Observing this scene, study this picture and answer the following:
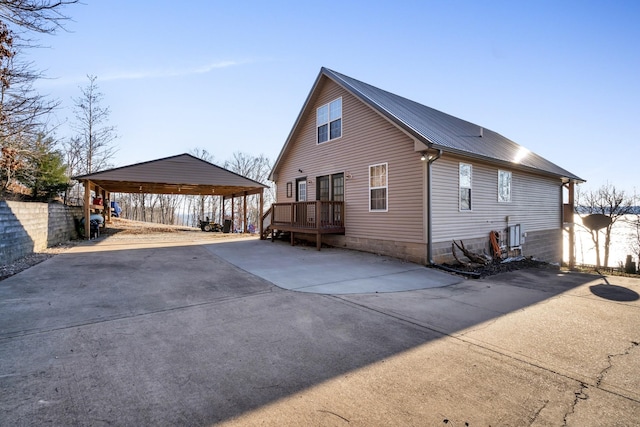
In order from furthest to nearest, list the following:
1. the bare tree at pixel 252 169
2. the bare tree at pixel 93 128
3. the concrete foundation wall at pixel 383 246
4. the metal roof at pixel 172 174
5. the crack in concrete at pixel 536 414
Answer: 1. the bare tree at pixel 252 169
2. the bare tree at pixel 93 128
3. the metal roof at pixel 172 174
4. the concrete foundation wall at pixel 383 246
5. the crack in concrete at pixel 536 414

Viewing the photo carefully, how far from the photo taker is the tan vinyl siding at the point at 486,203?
900cm

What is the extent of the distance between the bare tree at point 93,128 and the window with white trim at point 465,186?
2693 cm

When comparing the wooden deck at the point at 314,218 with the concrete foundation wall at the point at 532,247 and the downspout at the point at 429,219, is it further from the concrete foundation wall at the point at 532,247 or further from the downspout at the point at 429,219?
the concrete foundation wall at the point at 532,247

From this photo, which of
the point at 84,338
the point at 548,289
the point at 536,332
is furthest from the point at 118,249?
the point at 548,289

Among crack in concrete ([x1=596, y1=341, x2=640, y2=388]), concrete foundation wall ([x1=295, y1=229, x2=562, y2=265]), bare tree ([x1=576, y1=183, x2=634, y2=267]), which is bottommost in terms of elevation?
crack in concrete ([x1=596, y1=341, x2=640, y2=388])

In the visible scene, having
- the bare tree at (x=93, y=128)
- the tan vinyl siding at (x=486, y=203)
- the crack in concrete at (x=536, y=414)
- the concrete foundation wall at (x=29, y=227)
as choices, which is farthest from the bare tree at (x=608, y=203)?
the bare tree at (x=93, y=128)

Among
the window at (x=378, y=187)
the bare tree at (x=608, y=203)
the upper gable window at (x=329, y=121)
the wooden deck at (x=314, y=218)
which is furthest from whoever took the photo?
the bare tree at (x=608, y=203)

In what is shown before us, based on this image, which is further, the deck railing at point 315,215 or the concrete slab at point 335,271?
the deck railing at point 315,215

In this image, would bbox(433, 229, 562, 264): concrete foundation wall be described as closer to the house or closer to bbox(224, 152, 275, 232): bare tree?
the house

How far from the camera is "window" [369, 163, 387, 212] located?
9930 millimetres

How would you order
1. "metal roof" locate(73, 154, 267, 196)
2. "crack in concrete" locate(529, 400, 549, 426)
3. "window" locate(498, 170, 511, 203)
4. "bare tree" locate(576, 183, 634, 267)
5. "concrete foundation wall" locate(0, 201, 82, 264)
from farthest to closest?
"bare tree" locate(576, 183, 634, 267), "metal roof" locate(73, 154, 267, 196), "window" locate(498, 170, 511, 203), "concrete foundation wall" locate(0, 201, 82, 264), "crack in concrete" locate(529, 400, 549, 426)

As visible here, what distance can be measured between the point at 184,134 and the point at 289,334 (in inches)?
1577

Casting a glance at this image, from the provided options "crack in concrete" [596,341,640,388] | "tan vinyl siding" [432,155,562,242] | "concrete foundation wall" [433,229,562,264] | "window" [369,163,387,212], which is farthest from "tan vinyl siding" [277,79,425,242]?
"crack in concrete" [596,341,640,388]

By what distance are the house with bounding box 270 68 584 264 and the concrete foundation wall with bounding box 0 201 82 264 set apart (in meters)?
7.83
